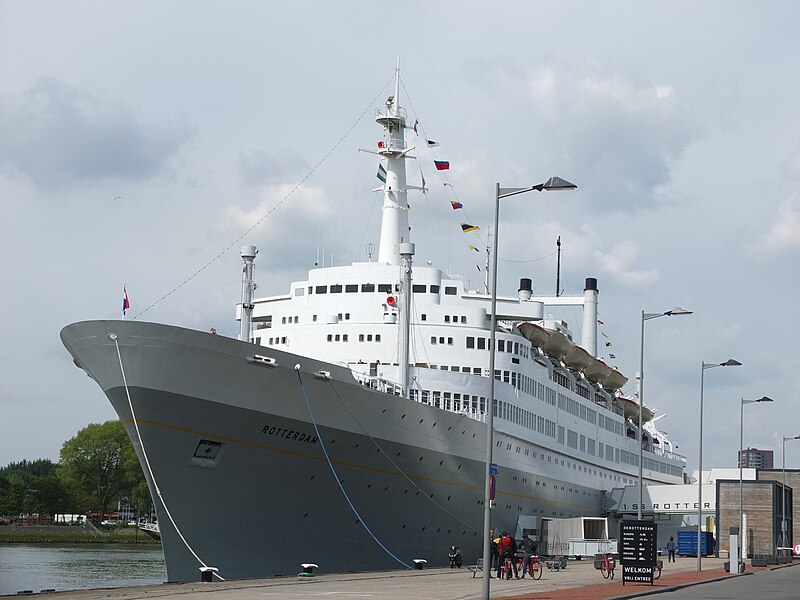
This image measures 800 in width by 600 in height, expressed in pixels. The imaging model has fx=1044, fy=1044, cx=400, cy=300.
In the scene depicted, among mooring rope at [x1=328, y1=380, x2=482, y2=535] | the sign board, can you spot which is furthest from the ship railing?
the sign board

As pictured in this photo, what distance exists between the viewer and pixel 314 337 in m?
38.7

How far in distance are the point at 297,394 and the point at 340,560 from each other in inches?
218

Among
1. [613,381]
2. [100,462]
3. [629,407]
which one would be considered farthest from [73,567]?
[100,462]

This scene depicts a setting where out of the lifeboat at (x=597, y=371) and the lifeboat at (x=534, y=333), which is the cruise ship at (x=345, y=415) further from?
the lifeboat at (x=597, y=371)

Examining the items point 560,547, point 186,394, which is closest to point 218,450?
point 186,394

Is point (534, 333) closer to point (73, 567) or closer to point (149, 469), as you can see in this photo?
point (149, 469)

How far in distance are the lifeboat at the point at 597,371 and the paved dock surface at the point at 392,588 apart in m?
27.7

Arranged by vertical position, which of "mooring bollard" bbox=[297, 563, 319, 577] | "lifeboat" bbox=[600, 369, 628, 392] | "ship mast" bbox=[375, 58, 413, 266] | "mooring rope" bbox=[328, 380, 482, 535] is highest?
"ship mast" bbox=[375, 58, 413, 266]

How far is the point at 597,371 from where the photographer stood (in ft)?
194

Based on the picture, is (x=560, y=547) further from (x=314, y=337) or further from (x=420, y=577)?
(x=420, y=577)

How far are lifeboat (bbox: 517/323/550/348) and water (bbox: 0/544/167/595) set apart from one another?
1873 cm

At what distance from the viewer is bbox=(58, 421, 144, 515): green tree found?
90000 mm

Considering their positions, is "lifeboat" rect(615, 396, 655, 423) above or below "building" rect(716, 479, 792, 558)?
above

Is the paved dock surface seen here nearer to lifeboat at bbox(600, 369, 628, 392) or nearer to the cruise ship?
the cruise ship
